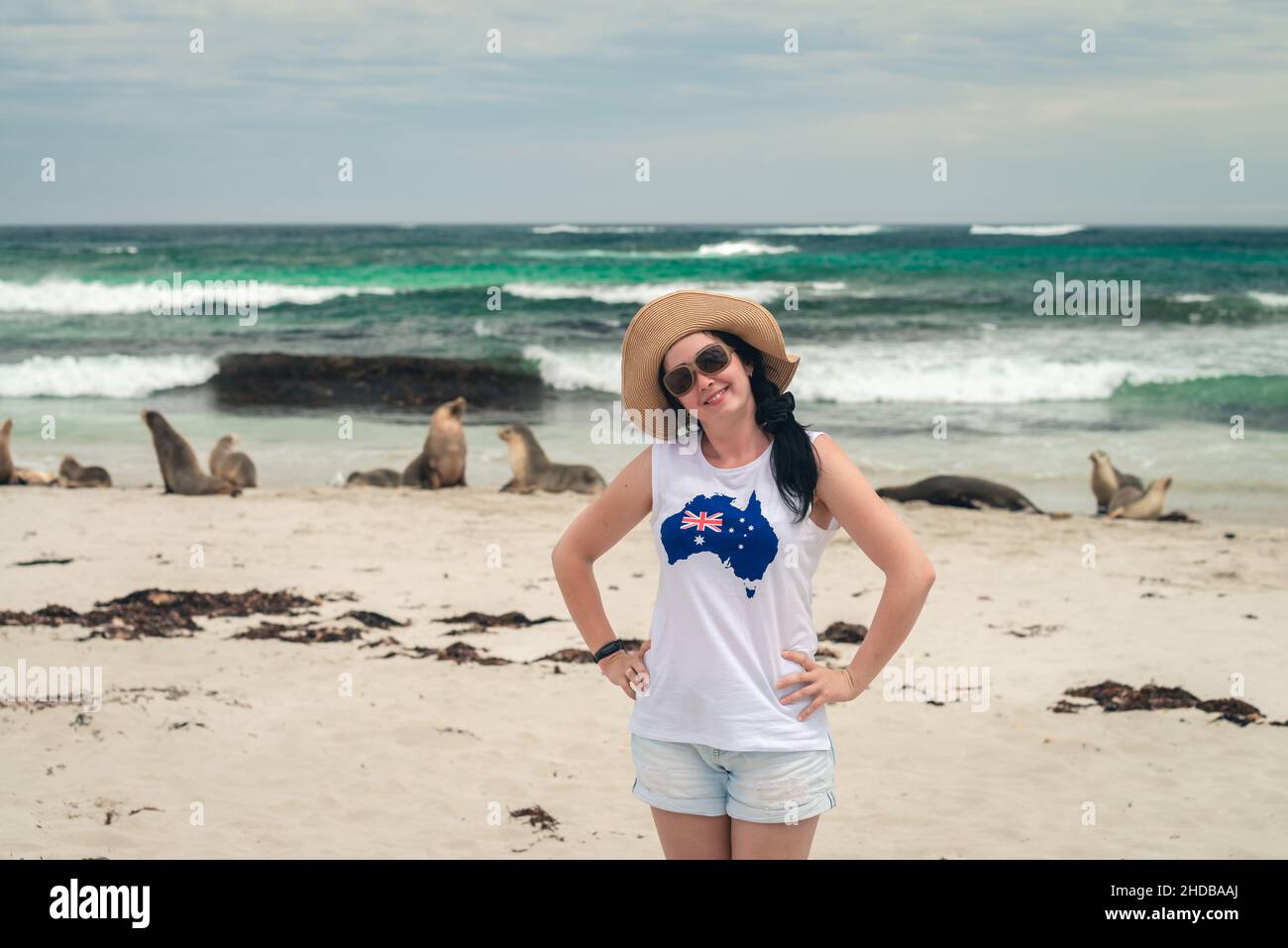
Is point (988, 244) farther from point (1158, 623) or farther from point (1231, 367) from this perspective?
point (1158, 623)

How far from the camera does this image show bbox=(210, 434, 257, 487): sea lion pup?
42.0ft

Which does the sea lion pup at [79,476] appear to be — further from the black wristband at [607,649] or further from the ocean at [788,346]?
the black wristband at [607,649]

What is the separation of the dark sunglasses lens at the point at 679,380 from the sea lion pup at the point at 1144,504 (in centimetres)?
943

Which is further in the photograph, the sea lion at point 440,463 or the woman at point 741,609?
the sea lion at point 440,463

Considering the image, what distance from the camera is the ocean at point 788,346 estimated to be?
589 inches

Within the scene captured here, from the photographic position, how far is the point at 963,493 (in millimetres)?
11805

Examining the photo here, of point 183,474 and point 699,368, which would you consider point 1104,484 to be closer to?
point 183,474

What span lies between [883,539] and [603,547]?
2.09 feet

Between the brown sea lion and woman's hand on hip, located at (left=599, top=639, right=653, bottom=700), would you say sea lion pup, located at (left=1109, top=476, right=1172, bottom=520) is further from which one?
the brown sea lion

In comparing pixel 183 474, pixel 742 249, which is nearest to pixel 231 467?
pixel 183 474

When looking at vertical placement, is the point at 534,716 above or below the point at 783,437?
below

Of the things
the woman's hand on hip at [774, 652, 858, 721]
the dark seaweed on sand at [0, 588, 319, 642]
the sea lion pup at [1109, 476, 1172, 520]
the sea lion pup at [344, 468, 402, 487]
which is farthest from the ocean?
the woman's hand on hip at [774, 652, 858, 721]

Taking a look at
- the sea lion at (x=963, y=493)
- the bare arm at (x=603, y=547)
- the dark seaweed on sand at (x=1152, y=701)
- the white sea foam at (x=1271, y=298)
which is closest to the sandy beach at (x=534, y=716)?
the dark seaweed on sand at (x=1152, y=701)

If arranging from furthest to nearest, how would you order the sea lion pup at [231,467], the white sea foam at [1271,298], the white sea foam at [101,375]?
the white sea foam at [1271,298] → the white sea foam at [101,375] → the sea lion pup at [231,467]
